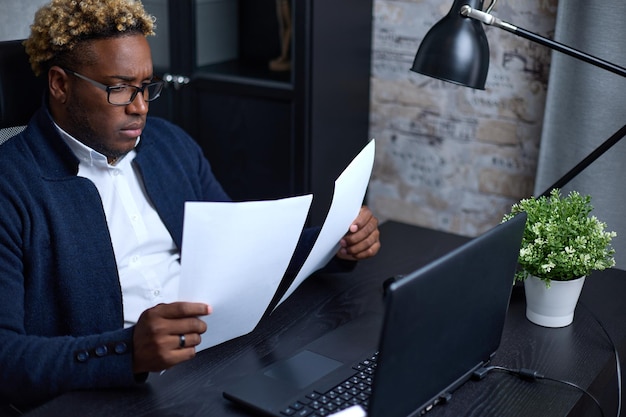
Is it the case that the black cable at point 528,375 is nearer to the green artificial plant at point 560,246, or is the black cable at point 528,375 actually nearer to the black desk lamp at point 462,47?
the green artificial plant at point 560,246

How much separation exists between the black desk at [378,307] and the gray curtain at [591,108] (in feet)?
2.01

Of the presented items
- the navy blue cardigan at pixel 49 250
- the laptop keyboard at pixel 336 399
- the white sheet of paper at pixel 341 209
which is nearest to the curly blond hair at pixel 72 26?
the navy blue cardigan at pixel 49 250

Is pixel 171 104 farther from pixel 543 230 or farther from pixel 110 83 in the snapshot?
pixel 543 230

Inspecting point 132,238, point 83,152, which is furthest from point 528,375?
point 83,152

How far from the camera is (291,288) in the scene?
143cm

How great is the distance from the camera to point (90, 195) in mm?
1519

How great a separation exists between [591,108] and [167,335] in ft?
4.79

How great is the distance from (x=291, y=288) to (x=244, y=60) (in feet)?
5.32

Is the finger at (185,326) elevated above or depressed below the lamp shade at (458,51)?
below

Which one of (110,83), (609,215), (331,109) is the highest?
(110,83)

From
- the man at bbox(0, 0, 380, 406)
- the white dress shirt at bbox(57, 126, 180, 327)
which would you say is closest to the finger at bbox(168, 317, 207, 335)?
the man at bbox(0, 0, 380, 406)

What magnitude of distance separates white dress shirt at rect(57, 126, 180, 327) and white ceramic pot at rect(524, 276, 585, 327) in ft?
2.19

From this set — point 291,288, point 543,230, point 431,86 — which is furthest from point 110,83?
point 431,86

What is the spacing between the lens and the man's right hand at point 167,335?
1.17 metres
